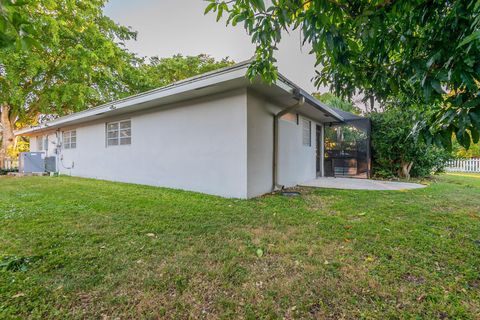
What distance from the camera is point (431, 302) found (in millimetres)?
1642

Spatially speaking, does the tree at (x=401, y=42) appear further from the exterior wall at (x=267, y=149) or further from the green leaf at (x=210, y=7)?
the exterior wall at (x=267, y=149)

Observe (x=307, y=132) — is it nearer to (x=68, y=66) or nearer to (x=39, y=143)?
(x=68, y=66)

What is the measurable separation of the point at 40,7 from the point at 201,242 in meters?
12.8

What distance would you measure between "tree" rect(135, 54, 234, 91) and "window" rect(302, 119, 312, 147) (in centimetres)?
982

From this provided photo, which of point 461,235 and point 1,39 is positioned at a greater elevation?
point 1,39

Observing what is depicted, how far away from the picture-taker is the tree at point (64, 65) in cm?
930

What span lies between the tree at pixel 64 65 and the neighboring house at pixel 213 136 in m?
3.22

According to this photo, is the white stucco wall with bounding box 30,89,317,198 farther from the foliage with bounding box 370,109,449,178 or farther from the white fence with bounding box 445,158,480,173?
the white fence with bounding box 445,158,480,173

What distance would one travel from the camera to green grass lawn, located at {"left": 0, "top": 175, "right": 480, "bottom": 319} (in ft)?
5.20

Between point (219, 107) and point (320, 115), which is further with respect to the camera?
point (320, 115)

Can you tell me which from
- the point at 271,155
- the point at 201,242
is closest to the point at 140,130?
the point at 271,155

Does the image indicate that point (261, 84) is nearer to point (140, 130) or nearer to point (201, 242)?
point (201, 242)

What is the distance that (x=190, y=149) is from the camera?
19.1ft

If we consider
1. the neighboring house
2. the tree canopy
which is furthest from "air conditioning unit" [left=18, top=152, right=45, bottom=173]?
the neighboring house
